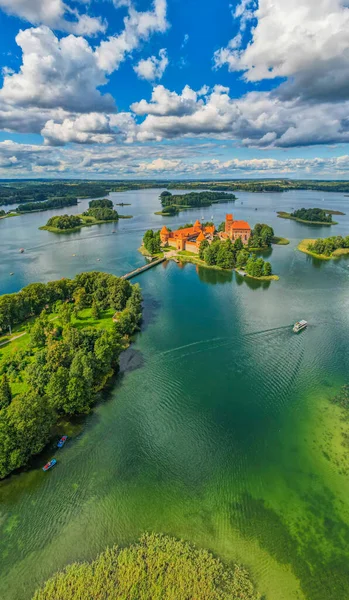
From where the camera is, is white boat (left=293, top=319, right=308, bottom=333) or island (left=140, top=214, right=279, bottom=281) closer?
white boat (left=293, top=319, right=308, bottom=333)

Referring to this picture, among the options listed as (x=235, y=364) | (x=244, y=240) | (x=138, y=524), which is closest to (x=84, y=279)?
(x=235, y=364)

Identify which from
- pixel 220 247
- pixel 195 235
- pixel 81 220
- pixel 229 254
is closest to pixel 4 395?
pixel 229 254

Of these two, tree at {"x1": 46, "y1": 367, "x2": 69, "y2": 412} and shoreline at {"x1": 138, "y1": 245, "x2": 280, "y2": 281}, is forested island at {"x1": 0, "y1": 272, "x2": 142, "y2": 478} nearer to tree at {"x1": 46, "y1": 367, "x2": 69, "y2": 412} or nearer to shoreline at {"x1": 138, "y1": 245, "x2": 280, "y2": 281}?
tree at {"x1": 46, "y1": 367, "x2": 69, "y2": 412}

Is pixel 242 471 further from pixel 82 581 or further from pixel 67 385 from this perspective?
pixel 67 385

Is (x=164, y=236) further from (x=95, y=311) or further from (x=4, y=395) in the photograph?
(x=4, y=395)

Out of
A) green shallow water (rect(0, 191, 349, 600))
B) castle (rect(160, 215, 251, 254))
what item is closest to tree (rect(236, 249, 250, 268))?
castle (rect(160, 215, 251, 254))

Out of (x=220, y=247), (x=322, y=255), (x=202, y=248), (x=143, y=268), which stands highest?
(x=220, y=247)
